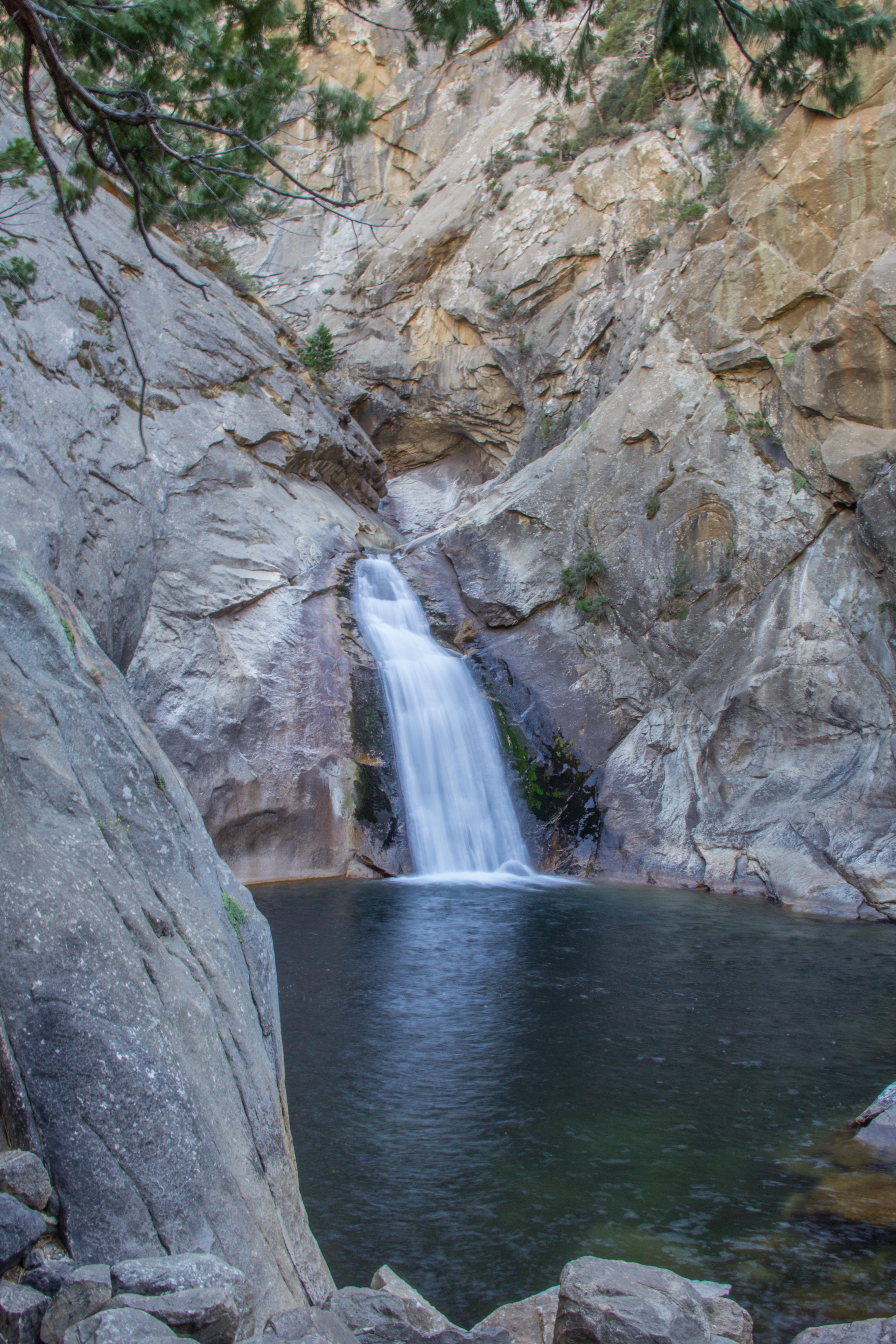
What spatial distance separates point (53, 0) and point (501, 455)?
845 inches

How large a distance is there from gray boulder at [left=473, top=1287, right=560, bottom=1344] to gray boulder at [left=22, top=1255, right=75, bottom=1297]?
1.63 meters

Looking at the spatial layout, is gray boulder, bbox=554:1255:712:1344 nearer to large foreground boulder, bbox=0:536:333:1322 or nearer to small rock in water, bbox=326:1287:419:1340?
small rock in water, bbox=326:1287:419:1340

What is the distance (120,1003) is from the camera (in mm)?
3098

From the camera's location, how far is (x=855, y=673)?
46.2 feet

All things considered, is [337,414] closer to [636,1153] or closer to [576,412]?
[576,412]

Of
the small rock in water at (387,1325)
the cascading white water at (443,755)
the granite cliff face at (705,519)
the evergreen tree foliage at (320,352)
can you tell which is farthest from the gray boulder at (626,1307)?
the evergreen tree foliage at (320,352)

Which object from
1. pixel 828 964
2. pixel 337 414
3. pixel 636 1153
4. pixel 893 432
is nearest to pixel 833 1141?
pixel 636 1153

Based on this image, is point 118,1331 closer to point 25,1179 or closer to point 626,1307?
point 25,1179

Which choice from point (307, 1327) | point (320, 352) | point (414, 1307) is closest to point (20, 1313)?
point (307, 1327)

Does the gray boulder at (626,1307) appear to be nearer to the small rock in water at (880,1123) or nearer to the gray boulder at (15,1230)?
the gray boulder at (15,1230)

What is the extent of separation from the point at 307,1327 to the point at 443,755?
44.6 ft

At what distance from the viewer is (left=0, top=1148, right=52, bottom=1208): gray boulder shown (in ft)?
8.61

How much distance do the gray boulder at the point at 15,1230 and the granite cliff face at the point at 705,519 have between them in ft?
34.9

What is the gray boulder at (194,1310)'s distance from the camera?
239 cm
